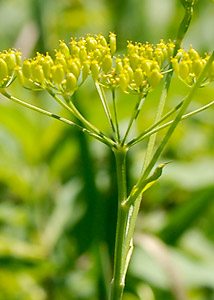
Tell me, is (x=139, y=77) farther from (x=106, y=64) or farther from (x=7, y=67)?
(x=7, y=67)

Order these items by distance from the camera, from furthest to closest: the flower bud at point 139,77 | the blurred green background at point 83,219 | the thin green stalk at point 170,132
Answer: the blurred green background at point 83,219
the flower bud at point 139,77
the thin green stalk at point 170,132

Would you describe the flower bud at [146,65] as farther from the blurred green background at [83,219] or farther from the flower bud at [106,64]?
the blurred green background at [83,219]

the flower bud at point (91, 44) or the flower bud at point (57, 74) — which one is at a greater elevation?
the flower bud at point (91, 44)

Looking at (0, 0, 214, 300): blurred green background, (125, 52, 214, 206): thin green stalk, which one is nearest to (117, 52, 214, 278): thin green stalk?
(125, 52, 214, 206): thin green stalk

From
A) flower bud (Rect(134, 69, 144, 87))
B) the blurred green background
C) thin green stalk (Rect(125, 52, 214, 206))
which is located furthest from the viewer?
the blurred green background

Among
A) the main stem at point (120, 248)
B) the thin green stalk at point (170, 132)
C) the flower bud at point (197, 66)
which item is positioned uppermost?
the flower bud at point (197, 66)

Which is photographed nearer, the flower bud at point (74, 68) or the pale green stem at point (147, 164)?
the pale green stem at point (147, 164)

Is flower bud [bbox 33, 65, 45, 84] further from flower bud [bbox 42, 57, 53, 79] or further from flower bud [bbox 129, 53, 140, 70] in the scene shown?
flower bud [bbox 129, 53, 140, 70]

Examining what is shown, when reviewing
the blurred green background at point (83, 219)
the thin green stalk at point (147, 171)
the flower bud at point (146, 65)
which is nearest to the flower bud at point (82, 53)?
the flower bud at point (146, 65)

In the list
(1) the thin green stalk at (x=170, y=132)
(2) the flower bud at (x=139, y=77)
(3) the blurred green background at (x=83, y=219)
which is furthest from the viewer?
(3) the blurred green background at (x=83, y=219)
